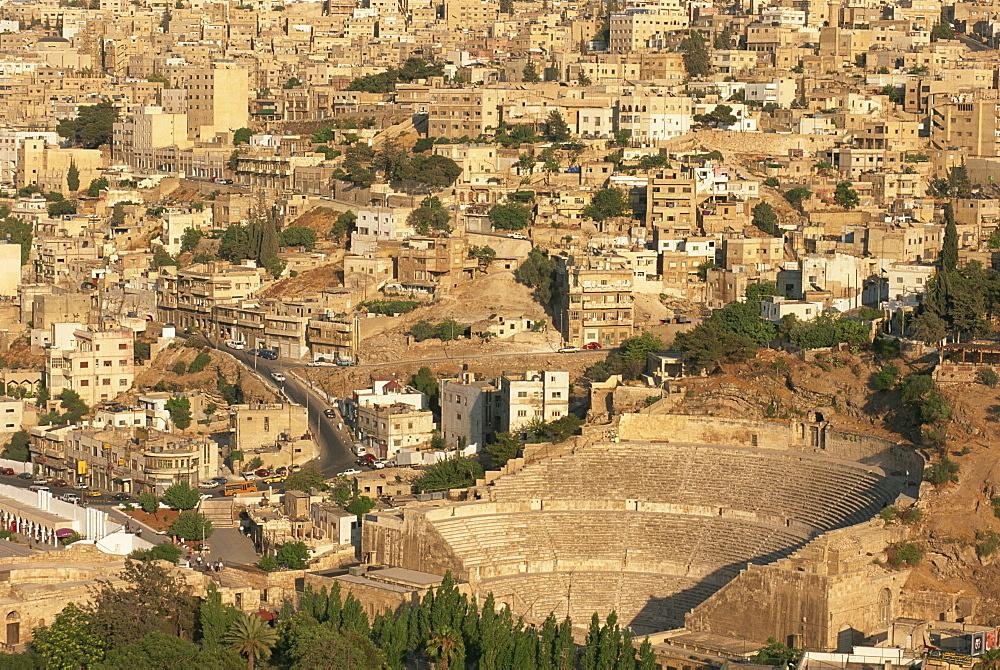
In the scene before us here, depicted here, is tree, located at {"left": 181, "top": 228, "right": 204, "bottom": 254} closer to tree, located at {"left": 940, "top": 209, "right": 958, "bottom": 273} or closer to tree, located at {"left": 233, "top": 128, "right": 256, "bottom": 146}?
tree, located at {"left": 233, "top": 128, "right": 256, "bottom": 146}

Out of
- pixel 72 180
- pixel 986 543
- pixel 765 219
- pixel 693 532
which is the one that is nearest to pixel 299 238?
pixel 765 219

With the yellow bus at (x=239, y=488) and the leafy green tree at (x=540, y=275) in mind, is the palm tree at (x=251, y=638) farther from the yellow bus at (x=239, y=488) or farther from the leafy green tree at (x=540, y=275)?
Result: the leafy green tree at (x=540, y=275)

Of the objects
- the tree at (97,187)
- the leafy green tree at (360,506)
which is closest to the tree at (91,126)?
the tree at (97,187)

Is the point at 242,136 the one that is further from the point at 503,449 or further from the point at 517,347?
the point at 503,449

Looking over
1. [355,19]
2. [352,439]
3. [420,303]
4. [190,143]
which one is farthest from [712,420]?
[355,19]

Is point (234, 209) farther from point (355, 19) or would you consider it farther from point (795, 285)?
point (355, 19)
